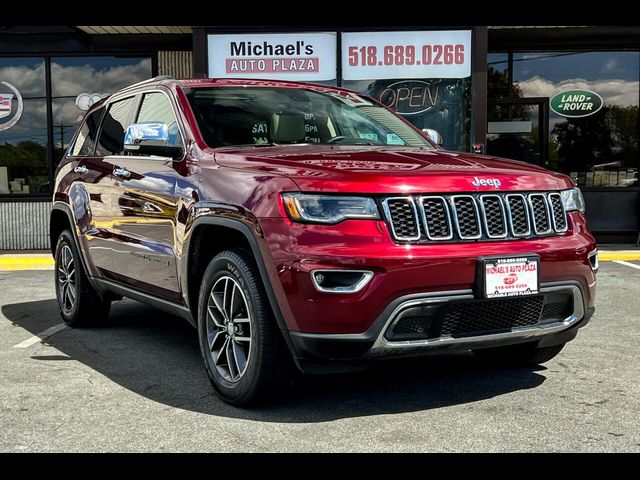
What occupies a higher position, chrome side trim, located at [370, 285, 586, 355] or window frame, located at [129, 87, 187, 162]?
window frame, located at [129, 87, 187, 162]

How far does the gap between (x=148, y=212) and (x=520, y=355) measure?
2411 mm

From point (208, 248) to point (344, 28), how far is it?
308 inches

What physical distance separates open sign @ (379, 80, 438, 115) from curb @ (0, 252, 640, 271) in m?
3.28

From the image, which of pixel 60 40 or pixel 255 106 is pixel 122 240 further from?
pixel 60 40

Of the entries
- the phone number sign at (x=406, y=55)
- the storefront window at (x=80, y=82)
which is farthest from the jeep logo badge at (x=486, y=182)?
the storefront window at (x=80, y=82)

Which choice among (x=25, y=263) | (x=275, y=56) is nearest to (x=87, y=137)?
(x=25, y=263)

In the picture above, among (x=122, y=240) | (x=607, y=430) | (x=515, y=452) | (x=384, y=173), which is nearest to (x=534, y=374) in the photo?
(x=607, y=430)

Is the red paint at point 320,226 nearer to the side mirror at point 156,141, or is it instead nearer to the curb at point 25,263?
the side mirror at point 156,141

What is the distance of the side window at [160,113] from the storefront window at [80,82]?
756cm

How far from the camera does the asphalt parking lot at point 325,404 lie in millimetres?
3521

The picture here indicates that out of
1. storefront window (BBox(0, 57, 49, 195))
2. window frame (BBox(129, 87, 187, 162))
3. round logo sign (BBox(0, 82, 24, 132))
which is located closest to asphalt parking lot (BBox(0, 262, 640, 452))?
window frame (BBox(129, 87, 187, 162))

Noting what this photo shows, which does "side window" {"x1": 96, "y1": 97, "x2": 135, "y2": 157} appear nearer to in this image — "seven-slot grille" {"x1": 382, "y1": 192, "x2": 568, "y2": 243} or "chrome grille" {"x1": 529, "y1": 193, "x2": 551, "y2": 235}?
"seven-slot grille" {"x1": 382, "y1": 192, "x2": 568, "y2": 243}

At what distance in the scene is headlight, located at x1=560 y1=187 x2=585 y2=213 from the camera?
166 inches

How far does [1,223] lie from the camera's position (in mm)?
12070
